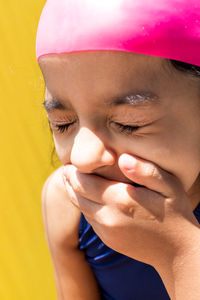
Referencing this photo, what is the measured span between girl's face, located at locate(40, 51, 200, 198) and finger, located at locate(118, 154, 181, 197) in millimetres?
15

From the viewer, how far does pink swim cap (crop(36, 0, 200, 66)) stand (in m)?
0.76

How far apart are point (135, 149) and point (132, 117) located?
7cm

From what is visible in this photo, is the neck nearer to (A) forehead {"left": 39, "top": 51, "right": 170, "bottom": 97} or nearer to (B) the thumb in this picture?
(B) the thumb

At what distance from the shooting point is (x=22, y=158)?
148 centimetres

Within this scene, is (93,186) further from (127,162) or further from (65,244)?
(65,244)

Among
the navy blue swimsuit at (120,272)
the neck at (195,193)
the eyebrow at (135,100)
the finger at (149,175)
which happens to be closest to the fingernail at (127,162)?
the finger at (149,175)

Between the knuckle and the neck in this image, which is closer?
the knuckle

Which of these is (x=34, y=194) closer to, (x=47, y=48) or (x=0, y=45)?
(x=0, y=45)

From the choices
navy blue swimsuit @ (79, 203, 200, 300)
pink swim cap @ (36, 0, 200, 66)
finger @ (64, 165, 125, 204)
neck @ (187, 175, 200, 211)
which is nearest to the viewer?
pink swim cap @ (36, 0, 200, 66)

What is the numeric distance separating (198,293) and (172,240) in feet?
0.38

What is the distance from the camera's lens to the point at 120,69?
2.53 ft

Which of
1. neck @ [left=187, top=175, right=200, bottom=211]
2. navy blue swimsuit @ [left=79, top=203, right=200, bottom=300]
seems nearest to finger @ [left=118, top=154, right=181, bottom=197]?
neck @ [left=187, top=175, right=200, bottom=211]

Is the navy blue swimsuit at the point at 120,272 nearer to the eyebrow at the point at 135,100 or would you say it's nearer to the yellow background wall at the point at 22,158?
the yellow background wall at the point at 22,158

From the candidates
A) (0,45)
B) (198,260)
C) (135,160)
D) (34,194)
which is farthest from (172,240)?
(0,45)
